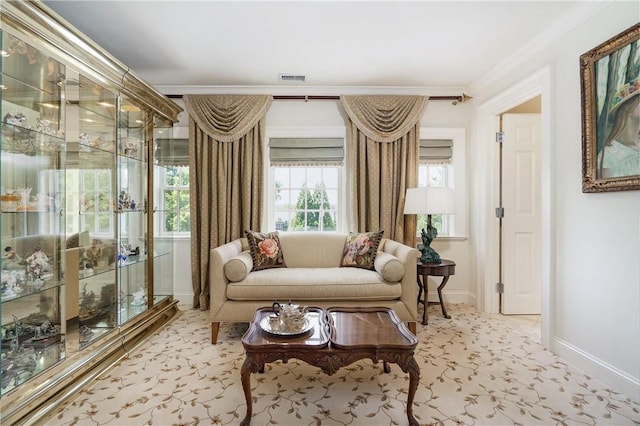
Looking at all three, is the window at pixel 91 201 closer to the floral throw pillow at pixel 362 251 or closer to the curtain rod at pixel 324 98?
the curtain rod at pixel 324 98

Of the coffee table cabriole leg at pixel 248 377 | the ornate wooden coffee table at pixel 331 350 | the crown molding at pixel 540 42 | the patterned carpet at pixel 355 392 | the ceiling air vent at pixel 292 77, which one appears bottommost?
the patterned carpet at pixel 355 392

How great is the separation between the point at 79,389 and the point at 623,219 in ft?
11.4

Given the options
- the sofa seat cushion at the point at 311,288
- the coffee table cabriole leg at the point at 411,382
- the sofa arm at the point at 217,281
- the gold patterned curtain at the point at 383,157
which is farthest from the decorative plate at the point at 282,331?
the gold patterned curtain at the point at 383,157

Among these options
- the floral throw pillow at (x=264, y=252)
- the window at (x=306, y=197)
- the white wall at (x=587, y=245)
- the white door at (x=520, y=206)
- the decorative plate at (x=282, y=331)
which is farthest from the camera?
the window at (x=306, y=197)

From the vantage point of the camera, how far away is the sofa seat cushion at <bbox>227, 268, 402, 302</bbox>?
2.69 m

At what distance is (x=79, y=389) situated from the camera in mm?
1938

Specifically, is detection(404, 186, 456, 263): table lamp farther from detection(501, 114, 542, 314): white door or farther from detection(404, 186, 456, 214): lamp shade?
detection(501, 114, 542, 314): white door

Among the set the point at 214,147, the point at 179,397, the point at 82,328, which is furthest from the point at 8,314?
the point at 214,147

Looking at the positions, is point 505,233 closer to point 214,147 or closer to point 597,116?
point 597,116

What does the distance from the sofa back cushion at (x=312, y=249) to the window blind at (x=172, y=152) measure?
1.46 metres

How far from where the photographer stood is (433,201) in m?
3.23

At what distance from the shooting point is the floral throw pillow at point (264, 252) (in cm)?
308

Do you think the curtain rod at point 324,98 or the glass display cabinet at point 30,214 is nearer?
the glass display cabinet at point 30,214

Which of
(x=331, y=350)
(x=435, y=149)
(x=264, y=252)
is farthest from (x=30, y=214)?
(x=435, y=149)
